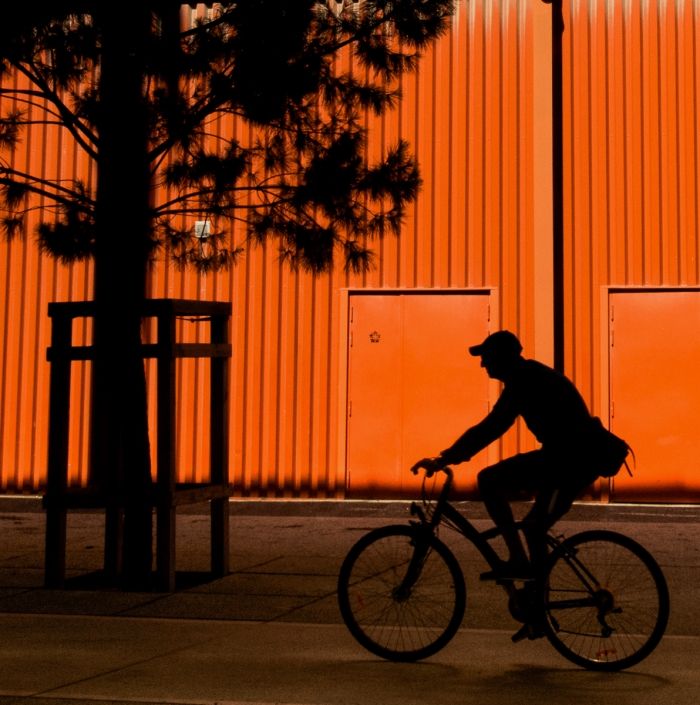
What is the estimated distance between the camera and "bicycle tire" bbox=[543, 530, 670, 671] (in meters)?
6.89

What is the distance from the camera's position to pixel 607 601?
691 cm

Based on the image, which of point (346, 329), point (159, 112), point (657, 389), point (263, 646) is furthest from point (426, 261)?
point (263, 646)

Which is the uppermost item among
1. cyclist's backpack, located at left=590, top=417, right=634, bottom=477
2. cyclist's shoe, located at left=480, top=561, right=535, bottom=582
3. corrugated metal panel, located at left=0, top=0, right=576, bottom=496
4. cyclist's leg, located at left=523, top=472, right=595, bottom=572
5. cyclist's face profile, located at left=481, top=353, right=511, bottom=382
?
corrugated metal panel, located at left=0, top=0, right=576, bottom=496

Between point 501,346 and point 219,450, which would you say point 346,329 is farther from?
point 501,346

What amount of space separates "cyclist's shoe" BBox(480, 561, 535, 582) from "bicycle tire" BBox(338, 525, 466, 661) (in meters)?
0.18

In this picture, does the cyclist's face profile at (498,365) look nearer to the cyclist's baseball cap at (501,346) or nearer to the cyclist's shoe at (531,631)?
the cyclist's baseball cap at (501,346)

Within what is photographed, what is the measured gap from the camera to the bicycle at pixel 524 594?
6.92m

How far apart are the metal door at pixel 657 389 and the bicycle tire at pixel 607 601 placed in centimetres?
947

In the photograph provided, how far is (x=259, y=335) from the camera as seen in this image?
17.1 m

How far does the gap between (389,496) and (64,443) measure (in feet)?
23.1

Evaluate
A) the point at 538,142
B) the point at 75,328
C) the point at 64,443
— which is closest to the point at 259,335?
the point at 75,328

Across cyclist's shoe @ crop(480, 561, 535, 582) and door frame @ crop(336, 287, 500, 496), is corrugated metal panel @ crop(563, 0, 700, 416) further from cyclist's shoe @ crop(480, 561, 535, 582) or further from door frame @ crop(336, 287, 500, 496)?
cyclist's shoe @ crop(480, 561, 535, 582)

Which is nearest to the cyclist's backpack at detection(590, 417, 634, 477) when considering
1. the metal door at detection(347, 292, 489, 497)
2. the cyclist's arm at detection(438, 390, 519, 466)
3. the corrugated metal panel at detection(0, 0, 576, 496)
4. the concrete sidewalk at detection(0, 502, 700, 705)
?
the cyclist's arm at detection(438, 390, 519, 466)

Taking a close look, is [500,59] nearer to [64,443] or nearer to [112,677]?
[64,443]
